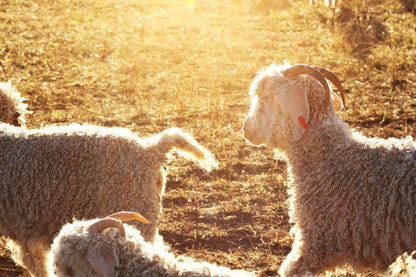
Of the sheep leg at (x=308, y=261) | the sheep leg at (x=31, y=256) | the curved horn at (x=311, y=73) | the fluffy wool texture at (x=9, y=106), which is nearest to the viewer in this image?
the sheep leg at (x=308, y=261)

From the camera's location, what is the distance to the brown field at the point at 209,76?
19.5ft

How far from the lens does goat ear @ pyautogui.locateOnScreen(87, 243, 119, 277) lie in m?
3.03

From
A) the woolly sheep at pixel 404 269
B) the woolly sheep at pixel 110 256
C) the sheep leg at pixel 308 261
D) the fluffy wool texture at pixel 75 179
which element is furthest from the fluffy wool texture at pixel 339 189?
the woolly sheep at pixel 110 256

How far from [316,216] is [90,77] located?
766cm

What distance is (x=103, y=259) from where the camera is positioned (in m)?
3.05

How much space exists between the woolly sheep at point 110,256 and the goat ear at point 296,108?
5.28ft

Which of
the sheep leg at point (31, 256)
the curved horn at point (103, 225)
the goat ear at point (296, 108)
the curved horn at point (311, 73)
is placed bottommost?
Answer: the sheep leg at point (31, 256)

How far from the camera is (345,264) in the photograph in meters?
4.10

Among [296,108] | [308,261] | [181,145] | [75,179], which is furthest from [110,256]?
[296,108]

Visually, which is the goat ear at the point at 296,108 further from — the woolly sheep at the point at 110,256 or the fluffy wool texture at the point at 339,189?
the woolly sheep at the point at 110,256

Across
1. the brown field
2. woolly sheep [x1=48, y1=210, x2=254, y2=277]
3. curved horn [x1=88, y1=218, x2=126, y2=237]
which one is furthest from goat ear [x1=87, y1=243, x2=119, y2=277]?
the brown field

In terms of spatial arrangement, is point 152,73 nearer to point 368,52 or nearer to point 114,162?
point 368,52

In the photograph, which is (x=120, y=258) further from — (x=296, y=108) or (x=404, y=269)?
(x=296, y=108)

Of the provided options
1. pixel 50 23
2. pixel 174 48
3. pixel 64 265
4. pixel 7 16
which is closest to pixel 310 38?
pixel 174 48
